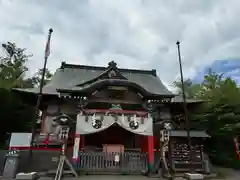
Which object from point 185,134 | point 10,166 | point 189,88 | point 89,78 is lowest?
point 10,166

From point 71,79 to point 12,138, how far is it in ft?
21.4

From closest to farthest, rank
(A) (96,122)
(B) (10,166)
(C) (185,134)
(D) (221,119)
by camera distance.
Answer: (B) (10,166) < (A) (96,122) < (C) (185,134) < (D) (221,119)

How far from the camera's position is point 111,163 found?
902cm

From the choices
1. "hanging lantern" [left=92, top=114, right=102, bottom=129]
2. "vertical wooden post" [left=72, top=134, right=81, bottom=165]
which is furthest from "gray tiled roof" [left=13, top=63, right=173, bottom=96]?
"vertical wooden post" [left=72, top=134, right=81, bottom=165]

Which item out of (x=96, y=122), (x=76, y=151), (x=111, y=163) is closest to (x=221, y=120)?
(x=111, y=163)

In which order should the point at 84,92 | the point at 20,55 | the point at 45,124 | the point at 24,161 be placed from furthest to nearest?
the point at 20,55 < the point at 45,124 < the point at 84,92 < the point at 24,161

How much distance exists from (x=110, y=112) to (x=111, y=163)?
2.41 meters

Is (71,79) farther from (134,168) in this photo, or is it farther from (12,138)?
(134,168)

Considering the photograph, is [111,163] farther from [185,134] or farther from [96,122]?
[185,134]

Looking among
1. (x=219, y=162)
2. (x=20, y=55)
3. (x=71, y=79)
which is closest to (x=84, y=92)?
(x=71, y=79)

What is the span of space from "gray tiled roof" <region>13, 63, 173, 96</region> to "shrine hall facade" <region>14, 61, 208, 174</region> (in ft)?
1.81

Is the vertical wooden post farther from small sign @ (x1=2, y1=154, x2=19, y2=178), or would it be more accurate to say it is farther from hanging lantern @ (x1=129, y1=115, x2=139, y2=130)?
hanging lantern @ (x1=129, y1=115, x2=139, y2=130)

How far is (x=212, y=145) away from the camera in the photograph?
43.1ft

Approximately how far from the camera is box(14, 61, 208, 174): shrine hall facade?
9.40 metres
